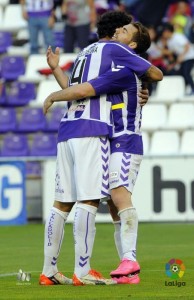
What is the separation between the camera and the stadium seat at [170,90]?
63.2 feet

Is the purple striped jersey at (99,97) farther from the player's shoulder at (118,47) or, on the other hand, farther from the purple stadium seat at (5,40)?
the purple stadium seat at (5,40)

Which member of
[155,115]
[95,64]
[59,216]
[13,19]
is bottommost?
[155,115]

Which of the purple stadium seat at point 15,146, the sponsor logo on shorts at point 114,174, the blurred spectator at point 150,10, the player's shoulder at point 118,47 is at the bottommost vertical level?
the purple stadium seat at point 15,146

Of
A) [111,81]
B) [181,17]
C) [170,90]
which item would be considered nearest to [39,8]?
[181,17]

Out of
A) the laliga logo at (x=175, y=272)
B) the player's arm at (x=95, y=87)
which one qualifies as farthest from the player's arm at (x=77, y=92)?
the laliga logo at (x=175, y=272)

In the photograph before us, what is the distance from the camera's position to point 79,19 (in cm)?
1989

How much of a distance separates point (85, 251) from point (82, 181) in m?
0.53

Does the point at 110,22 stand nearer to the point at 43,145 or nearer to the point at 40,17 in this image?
the point at 43,145

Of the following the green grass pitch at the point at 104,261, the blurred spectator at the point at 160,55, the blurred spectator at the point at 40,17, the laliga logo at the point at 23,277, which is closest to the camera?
the green grass pitch at the point at 104,261

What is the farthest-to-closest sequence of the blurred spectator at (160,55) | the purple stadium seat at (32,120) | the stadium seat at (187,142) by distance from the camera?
the blurred spectator at (160,55) → the purple stadium seat at (32,120) → the stadium seat at (187,142)

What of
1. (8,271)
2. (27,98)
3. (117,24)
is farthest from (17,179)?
(117,24)

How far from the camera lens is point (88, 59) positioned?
27.1ft

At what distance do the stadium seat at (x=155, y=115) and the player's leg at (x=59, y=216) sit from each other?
10.5m

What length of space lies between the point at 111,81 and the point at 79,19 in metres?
11.9
